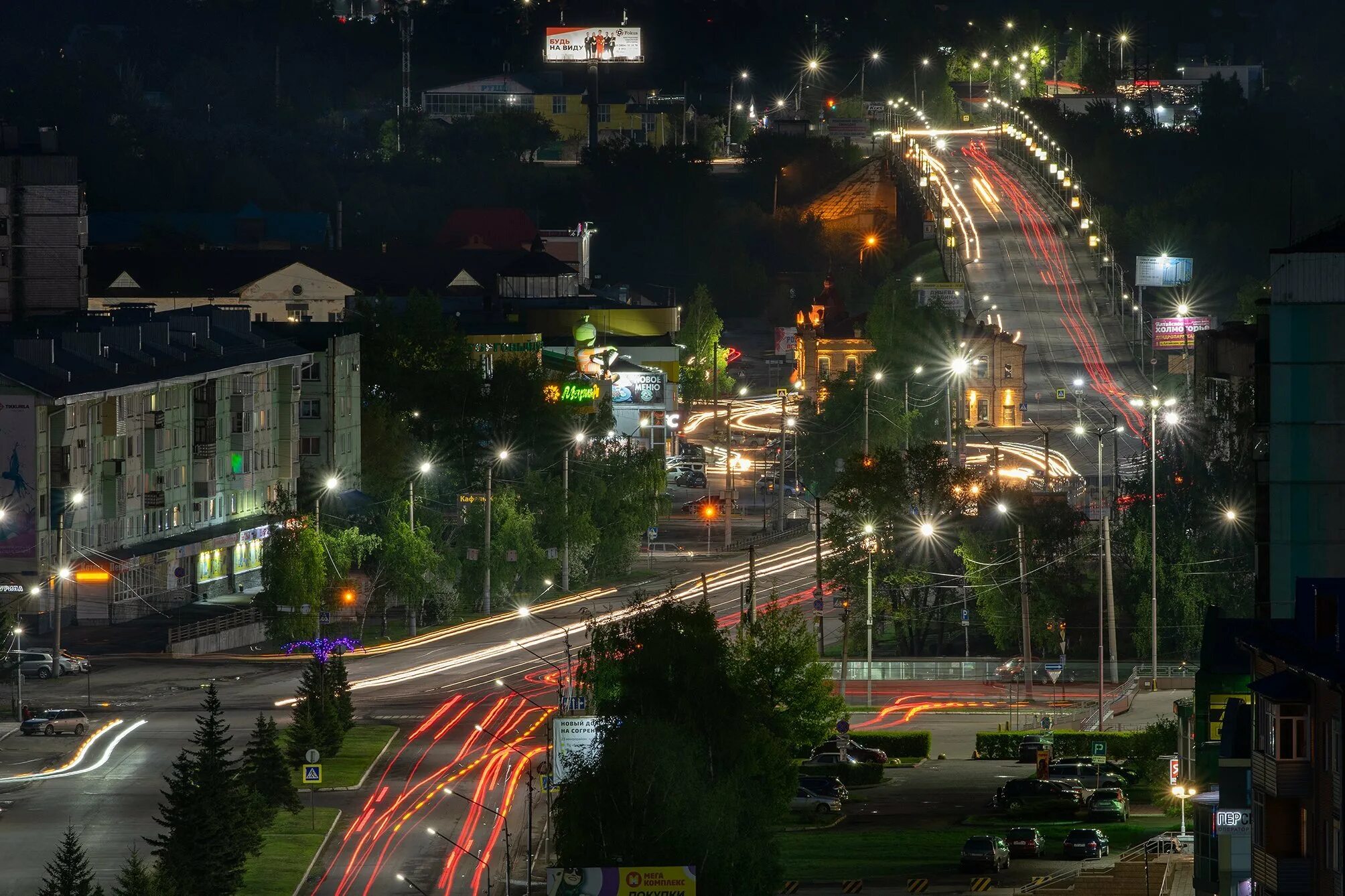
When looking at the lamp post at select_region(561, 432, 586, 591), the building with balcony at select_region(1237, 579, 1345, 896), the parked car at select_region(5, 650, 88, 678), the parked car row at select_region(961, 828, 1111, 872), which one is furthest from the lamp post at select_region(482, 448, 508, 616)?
Answer: the building with balcony at select_region(1237, 579, 1345, 896)

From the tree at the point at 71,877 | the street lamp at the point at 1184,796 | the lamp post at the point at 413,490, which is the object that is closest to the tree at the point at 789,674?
the street lamp at the point at 1184,796

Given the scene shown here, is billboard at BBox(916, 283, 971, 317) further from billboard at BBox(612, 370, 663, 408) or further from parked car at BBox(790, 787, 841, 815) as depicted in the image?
parked car at BBox(790, 787, 841, 815)

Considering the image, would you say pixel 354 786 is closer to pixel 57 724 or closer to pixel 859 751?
pixel 57 724

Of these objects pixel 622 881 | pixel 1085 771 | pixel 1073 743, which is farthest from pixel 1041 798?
pixel 622 881

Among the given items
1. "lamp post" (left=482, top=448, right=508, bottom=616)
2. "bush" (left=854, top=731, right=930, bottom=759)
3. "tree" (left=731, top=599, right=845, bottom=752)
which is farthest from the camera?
"lamp post" (left=482, top=448, right=508, bottom=616)

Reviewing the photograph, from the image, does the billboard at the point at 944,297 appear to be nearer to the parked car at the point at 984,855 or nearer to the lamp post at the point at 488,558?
the lamp post at the point at 488,558
